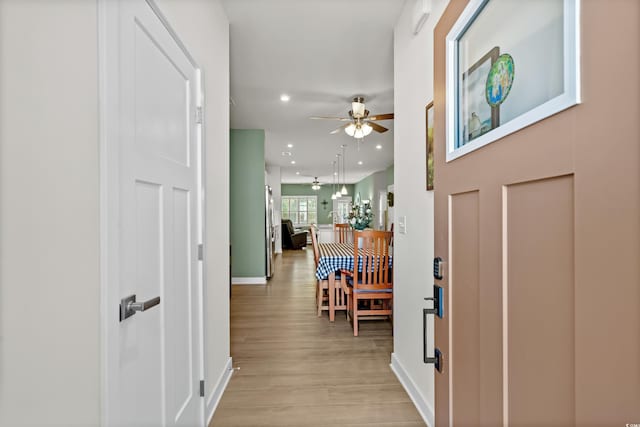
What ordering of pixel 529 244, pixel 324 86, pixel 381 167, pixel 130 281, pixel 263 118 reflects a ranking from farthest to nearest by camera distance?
1. pixel 381 167
2. pixel 263 118
3. pixel 324 86
4. pixel 130 281
5. pixel 529 244

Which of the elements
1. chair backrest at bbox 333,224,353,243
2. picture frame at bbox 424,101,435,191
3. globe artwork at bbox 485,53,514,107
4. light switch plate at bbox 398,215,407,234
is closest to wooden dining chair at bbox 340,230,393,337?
light switch plate at bbox 398,215,407,234

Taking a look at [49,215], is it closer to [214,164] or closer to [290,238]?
[214,164]

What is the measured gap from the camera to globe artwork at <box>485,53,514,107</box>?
772 millimetres

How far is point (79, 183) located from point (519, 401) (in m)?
1.17

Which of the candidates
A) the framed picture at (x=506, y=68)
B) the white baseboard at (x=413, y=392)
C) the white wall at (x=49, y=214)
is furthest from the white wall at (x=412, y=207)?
the white wall at (x=49, y=214)

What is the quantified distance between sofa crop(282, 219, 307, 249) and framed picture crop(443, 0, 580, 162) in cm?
1043

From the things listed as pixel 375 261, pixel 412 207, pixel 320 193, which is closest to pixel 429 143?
pixel 412 207

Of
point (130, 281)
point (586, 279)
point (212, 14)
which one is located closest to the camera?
point (586, 279)

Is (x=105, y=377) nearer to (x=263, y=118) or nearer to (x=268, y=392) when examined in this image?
(x=268, y=392)

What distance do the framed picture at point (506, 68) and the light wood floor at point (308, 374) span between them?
1724 mm

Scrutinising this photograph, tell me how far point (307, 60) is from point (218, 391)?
287cm

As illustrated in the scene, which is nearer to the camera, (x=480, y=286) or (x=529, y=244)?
(x=529, y=244)

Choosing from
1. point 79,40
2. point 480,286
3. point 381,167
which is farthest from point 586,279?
point 381,167

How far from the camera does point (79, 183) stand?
2.86 ft
